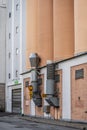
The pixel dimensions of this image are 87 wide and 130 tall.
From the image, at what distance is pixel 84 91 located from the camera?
3062cm

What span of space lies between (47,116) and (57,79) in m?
4.65

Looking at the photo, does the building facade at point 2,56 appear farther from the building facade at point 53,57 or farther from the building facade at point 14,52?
the building facade at point 53,57

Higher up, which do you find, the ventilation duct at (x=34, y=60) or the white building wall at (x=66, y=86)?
the ventilation duct at (x=34, y=60)

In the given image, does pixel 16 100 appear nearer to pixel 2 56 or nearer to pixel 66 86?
pixel 2 56

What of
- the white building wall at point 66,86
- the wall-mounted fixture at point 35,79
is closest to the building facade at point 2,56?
the wall-mounted fixture at point 35,79

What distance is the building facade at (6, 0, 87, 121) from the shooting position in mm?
32562

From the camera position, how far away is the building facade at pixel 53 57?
32.6 meters

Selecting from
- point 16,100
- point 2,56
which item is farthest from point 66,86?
point 2,56

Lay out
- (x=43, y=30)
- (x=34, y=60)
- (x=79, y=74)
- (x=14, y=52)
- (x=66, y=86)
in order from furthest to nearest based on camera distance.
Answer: (x=14, y=52)
(x=43, y=30)
(x=34, y=60)
(x=66, y=86)
(x=79, y=74)

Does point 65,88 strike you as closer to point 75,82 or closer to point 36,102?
point 75,82

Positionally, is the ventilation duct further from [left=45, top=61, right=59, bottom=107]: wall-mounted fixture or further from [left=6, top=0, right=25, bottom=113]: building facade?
[left=6, top=0, right=25, bottom=113]: building facade

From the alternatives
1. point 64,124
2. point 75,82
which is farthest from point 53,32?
point 64,124

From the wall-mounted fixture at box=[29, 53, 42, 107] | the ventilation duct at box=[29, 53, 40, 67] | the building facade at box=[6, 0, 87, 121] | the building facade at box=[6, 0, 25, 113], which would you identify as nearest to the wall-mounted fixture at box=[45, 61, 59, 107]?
the building facade at box=[6, 0, 87, 121]

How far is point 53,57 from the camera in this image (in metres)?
41.8
